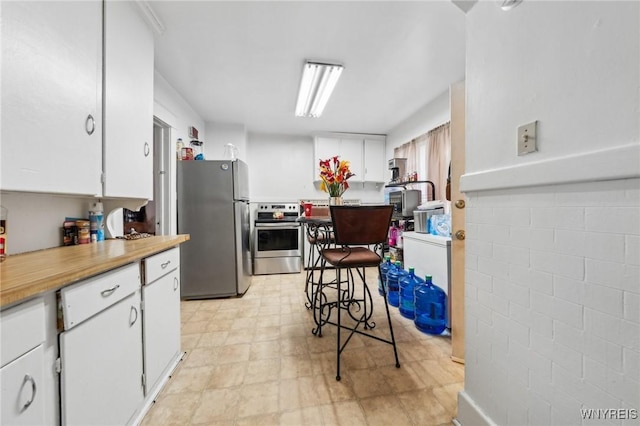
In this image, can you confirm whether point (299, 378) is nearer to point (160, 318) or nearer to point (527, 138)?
point (160, 318)

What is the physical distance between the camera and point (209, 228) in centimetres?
285

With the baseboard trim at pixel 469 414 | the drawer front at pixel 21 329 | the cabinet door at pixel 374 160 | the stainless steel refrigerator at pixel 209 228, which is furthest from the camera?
the cabinet door at pixel 374 160

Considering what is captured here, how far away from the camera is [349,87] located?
109 inches

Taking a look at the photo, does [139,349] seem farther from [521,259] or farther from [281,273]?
[281,273]

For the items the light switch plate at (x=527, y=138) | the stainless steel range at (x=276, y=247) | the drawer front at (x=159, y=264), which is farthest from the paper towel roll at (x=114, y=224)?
the light switch plate at (x=527, y=138)

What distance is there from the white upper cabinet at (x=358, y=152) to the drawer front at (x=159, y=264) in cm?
316

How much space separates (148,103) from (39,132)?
3.08ft

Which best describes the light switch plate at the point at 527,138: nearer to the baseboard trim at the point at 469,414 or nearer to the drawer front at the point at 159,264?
the baseboard trim at the point at 469,414

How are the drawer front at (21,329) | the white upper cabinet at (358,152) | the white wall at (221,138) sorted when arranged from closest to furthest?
the drawer front at (21,329) → the white wall at (221,138) → the white upper cabinet at (358,152)

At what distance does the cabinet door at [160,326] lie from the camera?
4.06ft

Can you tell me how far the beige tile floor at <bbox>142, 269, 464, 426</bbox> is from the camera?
121cm

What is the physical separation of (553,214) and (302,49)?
2186 millimetres

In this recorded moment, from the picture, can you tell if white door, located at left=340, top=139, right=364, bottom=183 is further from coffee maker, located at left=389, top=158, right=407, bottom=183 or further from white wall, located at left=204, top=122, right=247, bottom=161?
white wall, located at left=204, top=122, right=247, bottom=161

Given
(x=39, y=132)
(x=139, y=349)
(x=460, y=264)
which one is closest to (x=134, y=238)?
(x=139, y=349)
